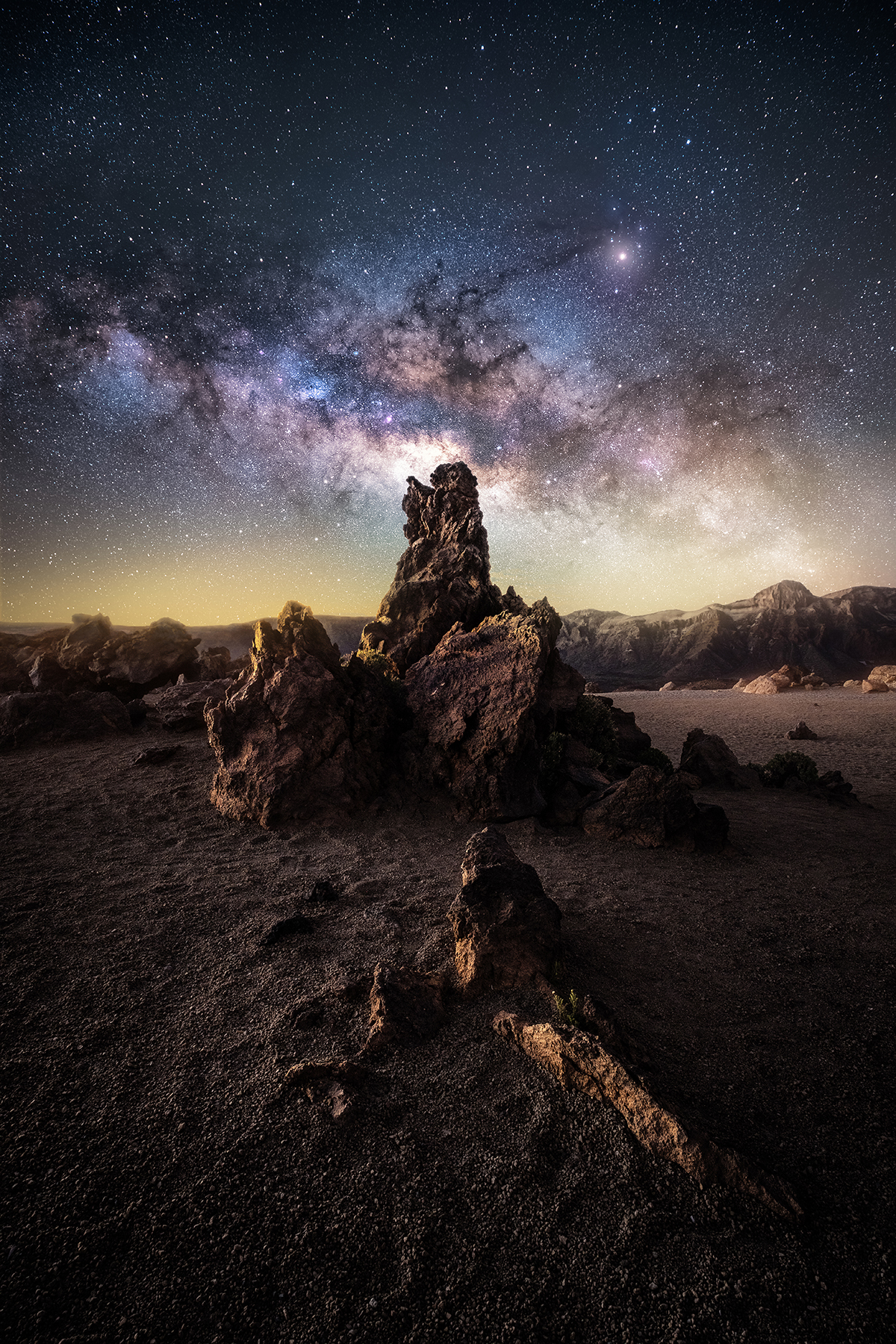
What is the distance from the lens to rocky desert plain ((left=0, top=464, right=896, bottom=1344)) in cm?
240

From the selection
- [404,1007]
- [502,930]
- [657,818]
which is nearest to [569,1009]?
[502,930]

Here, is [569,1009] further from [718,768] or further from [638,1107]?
[718,768]

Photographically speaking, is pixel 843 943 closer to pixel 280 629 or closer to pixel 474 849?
pixel 474 849

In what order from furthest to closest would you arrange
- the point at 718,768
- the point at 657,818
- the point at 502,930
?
the point at 718,768 < the point at 657,818 < the point at 502,930

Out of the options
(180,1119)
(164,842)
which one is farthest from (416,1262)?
(164,842)

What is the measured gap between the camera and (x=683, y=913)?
6449 millimetres

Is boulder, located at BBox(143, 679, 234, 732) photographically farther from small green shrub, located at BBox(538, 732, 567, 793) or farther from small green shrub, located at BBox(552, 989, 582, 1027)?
small green shrub, located at BBox(552, 989, 582, 1027)

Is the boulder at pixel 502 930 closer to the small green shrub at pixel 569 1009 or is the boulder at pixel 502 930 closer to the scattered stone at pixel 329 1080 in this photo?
the small green shrub at pixel 569 1009

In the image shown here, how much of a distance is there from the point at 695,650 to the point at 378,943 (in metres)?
88.3

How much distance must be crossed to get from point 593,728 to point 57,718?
16.3 metres

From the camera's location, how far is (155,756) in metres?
12.4

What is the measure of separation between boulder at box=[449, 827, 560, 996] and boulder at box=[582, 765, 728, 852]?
4.50 meters

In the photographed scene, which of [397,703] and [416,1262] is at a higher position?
[397,703]

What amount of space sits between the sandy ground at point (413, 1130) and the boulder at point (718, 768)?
6629 mm
